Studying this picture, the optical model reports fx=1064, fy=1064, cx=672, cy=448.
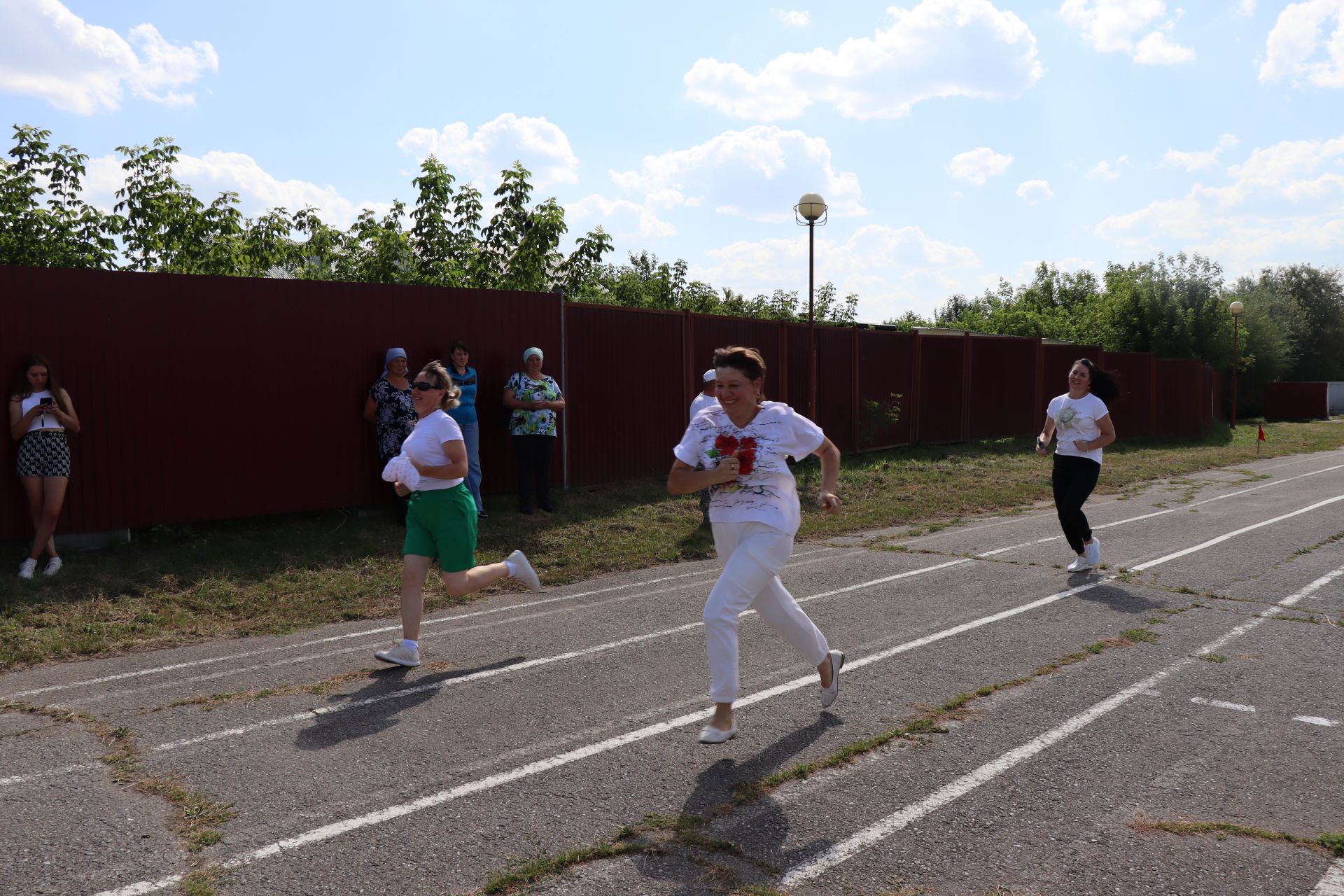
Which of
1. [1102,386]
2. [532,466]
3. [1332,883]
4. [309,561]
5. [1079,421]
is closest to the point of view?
[1332,883]

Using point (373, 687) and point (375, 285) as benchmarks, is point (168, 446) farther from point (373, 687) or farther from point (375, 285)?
point (373, 687)

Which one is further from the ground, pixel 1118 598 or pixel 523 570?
pixel 523 570

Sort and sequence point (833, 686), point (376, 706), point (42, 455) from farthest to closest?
point (42, 455) < point (376, 706) < point (833, 686)

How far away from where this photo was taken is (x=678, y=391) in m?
14.6

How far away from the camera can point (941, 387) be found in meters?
21.6

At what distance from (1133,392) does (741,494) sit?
90.4ft

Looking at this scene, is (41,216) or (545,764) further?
(41,216)

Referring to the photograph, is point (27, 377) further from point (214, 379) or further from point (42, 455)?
point (214, 379)

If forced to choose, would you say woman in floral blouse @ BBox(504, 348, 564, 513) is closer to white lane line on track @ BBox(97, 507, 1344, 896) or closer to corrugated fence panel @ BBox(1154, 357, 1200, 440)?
white lane line on track @ BBox(97, 507, 1344, 896)

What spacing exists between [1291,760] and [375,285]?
29.8 ft

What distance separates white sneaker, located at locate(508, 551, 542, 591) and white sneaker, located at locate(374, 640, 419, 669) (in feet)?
3.85

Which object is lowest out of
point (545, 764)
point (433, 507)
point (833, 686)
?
point (545, 764)

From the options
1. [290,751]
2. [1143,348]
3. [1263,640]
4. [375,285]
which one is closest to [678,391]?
[375,285]

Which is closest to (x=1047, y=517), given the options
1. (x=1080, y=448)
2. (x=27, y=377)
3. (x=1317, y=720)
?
(x=1080, y=448)
